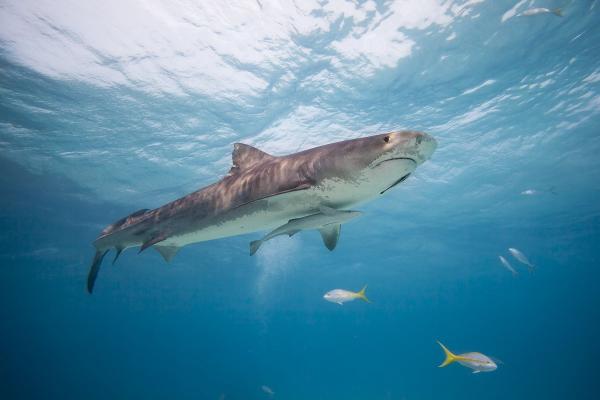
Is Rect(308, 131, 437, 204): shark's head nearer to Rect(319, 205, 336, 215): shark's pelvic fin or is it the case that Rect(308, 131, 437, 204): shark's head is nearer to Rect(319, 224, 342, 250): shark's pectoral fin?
Rect(319, 205, 336, 215): shark's pelvic fin

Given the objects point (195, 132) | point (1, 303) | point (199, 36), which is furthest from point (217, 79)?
point (1, 303)

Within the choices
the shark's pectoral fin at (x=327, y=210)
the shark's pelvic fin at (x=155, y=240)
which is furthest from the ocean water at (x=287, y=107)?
the shark's pelvic fin at (x=155, y=240)

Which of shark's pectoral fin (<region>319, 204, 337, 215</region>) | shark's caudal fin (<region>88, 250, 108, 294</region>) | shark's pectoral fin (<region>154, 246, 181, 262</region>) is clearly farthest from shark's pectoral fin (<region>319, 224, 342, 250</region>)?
shark's caudal fin (<region>88, 250, 108, 294</region>)

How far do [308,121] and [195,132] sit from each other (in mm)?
5297

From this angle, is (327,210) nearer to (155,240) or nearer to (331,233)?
(331,233)

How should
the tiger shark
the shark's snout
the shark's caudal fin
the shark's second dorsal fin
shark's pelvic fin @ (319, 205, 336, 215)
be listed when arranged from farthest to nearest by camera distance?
the shark's caudal fin < the shark's second dorsal fin < shark's pelvic fin @ (319, 205, 336, 215) < the tiger shark < the shark's snout

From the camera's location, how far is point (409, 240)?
35.4 m

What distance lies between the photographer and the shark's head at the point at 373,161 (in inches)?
109

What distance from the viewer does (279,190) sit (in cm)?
351

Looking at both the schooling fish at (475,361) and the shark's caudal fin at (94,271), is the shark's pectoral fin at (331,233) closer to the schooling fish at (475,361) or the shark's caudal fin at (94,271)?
the shark's caudal fin at (94,271)

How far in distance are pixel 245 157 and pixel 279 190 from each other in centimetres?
160

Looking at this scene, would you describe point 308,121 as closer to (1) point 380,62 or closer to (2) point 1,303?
(1) point 380,62

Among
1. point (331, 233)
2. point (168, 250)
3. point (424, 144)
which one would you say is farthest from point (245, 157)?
point (424, 144)

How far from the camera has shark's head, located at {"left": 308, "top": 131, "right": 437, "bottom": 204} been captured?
2.78 m
